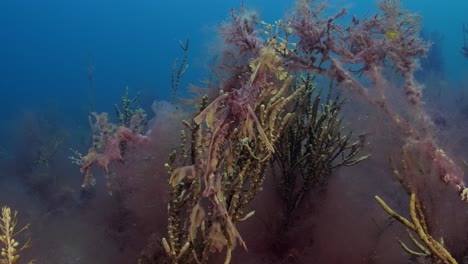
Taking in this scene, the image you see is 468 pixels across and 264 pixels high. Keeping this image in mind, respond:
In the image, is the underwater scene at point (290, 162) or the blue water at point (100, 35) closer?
the underwater scene at point (290, 162)

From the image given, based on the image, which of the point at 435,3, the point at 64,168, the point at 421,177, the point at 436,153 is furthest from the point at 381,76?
the point at 435,3

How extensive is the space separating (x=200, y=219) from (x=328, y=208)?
10.4 ft

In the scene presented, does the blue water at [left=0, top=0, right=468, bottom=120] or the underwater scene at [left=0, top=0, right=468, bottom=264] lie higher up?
the blue water at [left=0, top=0, right=468, bottom=120]

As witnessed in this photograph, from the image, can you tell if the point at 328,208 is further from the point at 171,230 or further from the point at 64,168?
the point at 64,168

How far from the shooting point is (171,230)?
9.26ft

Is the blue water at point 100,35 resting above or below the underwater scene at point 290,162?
above

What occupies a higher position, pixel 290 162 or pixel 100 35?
pixel 100 35

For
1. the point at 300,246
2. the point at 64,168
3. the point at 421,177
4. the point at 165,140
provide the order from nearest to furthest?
the point at 421,177, the point at 300,246, the point at 165,140, the point at 64,168

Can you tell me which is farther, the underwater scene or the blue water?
the blue water

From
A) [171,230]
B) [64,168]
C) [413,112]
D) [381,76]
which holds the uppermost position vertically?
[64,168]

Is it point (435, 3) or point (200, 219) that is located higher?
point (435, 3)

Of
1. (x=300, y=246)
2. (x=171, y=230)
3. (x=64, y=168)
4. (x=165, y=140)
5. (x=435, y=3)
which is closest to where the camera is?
(x=171, y=230)

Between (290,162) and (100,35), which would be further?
(100,35)

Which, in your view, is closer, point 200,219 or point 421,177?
point 200,219
